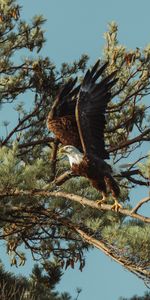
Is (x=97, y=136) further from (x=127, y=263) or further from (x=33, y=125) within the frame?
(x=33, y=125)

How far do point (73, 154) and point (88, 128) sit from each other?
27 centimetres

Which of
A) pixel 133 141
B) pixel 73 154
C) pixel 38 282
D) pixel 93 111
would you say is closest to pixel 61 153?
pixel 73 154

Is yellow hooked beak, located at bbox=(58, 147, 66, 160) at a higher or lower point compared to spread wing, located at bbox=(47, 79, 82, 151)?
lower

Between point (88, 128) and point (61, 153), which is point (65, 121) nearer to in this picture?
point (61, 153)

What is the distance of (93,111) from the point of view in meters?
6.17

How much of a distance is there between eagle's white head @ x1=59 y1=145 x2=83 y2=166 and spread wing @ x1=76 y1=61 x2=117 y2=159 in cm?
8

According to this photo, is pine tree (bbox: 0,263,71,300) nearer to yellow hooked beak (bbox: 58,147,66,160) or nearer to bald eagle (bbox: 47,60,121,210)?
yellow hooked beak (bbox: 58,147,66,160)

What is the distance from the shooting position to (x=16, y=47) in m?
7.98

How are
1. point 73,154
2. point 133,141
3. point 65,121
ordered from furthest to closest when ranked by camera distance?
point 133,141, point 65,121, point 73,154

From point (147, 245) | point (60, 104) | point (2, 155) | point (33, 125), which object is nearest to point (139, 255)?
point (147, 245)

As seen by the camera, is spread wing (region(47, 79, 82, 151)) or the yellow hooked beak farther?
spread wing (region(47, 79, 82, 151))

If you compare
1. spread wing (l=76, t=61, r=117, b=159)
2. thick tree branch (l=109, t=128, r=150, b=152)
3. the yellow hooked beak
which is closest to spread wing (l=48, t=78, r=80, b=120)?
the yellow hooked beak

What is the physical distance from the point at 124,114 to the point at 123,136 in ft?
1.05

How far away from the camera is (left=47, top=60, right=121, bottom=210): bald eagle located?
5.90 m
